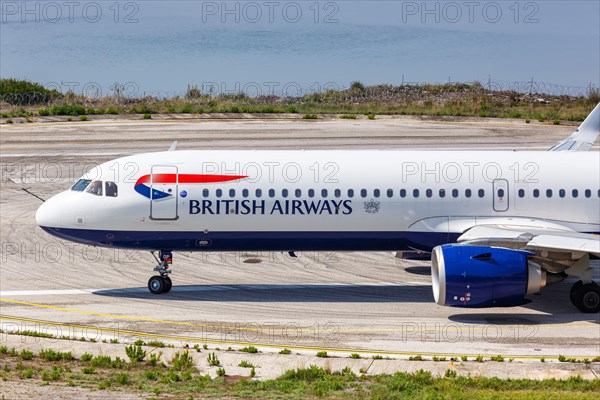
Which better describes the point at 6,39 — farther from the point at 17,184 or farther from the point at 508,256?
the point at 508,256

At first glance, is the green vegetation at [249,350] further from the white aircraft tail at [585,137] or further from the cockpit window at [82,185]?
the white aircraft tail at [585,137]

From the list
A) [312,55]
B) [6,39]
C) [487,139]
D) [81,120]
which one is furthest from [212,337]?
[6,39]

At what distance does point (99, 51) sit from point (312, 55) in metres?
34.3

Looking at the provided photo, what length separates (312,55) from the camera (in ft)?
508

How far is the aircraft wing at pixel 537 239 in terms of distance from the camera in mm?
27766

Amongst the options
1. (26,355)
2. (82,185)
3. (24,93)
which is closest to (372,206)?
(82,185)

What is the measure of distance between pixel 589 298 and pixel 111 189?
14551 millimetres

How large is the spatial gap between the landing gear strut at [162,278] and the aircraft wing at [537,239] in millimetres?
9000

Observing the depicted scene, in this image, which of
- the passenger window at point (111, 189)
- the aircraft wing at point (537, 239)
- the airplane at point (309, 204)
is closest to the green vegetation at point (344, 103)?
the passenger window at point (111, 189)

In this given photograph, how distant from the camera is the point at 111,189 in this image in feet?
99.9

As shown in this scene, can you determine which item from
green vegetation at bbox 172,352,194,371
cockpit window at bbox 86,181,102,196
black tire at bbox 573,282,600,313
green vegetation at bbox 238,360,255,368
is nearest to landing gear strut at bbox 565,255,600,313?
black tire at bbox 573,282,600,313

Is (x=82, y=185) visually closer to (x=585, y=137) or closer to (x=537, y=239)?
(x=537, y=239)

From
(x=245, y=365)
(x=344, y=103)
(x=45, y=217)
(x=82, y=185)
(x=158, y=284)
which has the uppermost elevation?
(x=344, y=103)

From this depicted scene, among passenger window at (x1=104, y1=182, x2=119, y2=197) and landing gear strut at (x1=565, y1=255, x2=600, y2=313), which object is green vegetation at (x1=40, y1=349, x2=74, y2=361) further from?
landing gear strut at (x1=565, y1=255, x2=600, y2=313)
